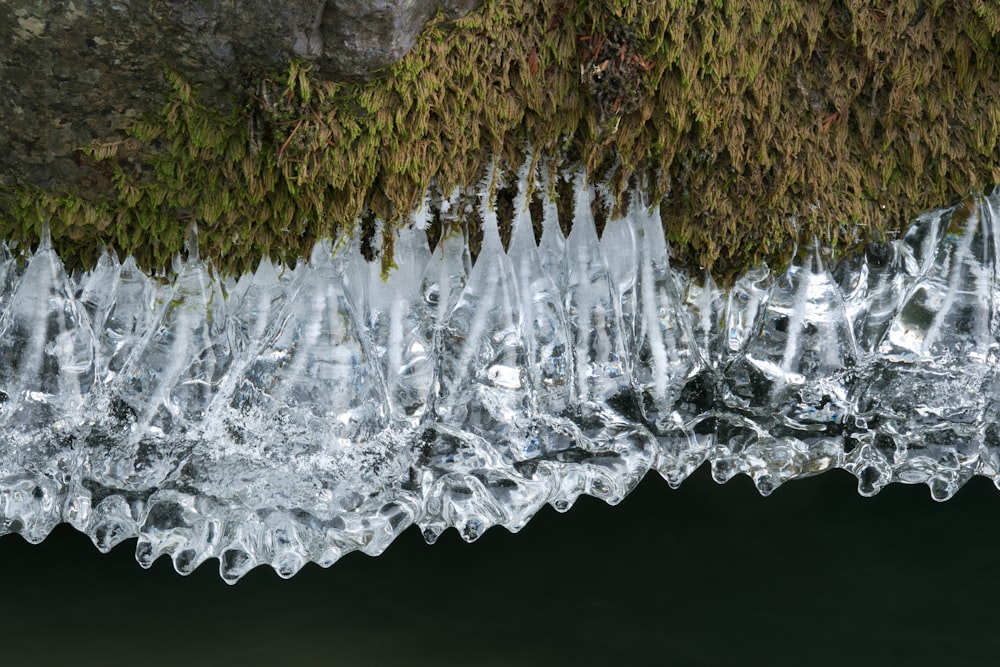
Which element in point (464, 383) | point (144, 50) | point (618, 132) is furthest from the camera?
point (464, 383)

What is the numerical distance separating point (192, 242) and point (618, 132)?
1.09 meters

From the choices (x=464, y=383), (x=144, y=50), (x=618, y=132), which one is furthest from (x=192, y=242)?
(x=618, y=132)

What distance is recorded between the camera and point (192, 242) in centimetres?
235

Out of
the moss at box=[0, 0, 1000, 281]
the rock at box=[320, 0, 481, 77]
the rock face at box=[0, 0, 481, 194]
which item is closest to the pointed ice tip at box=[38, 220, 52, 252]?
the moss at box=[0, 0, 1000, 281]

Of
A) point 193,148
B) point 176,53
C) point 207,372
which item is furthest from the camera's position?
point 207,372

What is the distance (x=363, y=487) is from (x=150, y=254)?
0.81 meters

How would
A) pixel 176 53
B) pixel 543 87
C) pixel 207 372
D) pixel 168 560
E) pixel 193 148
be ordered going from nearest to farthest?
pixel 176 53 < pixel 193 148 < pixel 543 87 < pixel 207 372 < pixel 168 560

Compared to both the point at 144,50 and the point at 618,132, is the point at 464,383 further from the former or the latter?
the point at 144,50

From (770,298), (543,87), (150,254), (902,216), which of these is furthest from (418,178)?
(902,216)

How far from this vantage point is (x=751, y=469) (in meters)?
2.40

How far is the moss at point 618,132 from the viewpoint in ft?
6.83

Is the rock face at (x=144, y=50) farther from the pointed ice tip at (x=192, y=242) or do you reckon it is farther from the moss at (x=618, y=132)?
the pointed ice tip at (x=192, y=242)

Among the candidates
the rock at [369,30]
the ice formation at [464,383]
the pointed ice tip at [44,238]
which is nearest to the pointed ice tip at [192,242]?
the ice formation at [464,383]

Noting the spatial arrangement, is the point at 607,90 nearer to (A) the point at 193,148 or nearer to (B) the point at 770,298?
(B) the point at 770,298
